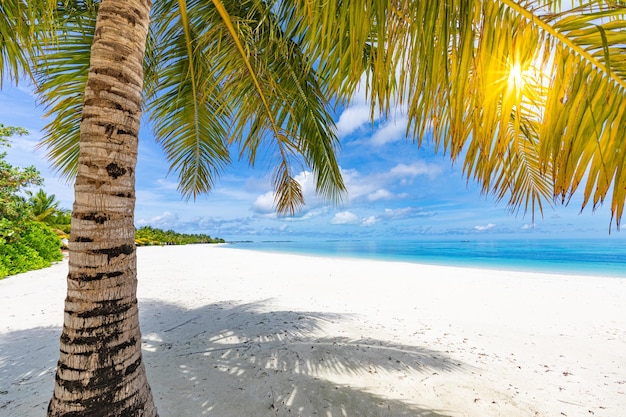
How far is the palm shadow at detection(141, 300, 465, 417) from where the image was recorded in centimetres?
206

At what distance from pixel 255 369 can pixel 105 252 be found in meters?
1.73

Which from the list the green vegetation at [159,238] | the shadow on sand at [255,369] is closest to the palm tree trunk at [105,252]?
the shadow on sand at [255,369]

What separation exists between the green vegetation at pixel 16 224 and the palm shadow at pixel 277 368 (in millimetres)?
6228

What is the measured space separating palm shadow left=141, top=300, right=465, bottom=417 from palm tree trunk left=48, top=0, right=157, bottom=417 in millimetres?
797

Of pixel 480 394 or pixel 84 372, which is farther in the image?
pixel 480 394

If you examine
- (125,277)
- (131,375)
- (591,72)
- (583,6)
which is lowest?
(131,375)

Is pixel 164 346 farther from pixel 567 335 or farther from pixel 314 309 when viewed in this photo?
pixel 567 335

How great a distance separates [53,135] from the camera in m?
3.83

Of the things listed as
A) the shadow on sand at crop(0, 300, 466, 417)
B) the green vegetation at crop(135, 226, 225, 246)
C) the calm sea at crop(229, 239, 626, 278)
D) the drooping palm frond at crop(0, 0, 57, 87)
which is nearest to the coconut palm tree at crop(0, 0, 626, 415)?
the shadow on sand at crop(0, 300, 466, 417)

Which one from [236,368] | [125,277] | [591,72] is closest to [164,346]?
[236,368]

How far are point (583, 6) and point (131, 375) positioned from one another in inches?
103

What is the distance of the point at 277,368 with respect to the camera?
8.43 ft

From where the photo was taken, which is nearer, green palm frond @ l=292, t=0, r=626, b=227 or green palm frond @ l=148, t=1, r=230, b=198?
green palm frond @ l=292, t=0, r=626, b=227

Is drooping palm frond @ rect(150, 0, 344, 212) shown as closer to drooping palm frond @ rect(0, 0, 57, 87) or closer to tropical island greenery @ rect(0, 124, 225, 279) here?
drooping palm frond @ rect(0, 0, 57, 87)
